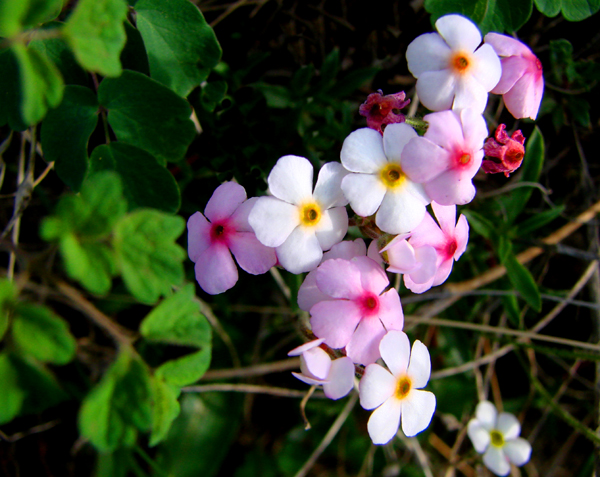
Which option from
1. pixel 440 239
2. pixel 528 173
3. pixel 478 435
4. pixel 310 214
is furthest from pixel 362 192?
pixel 478 435

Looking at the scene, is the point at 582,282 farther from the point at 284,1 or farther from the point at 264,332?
the point at 284,1

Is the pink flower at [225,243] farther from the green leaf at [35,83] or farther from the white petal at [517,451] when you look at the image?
the white petal at [517,451]

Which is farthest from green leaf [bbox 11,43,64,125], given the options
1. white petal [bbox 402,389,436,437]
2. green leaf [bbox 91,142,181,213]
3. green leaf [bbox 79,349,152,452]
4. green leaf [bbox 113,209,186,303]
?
white petal [bbox 402,389,436,437]

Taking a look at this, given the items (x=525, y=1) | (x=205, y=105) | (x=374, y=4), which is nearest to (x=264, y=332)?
(x=205, y=105)

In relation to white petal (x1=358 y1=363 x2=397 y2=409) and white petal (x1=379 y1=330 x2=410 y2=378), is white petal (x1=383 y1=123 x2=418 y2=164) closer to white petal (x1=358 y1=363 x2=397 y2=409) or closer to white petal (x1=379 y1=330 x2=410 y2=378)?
white petal (x1=379 y1=330 x2=410 y2=378)

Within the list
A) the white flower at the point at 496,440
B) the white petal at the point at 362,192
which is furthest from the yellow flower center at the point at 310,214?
the white flower at the point at 496,440

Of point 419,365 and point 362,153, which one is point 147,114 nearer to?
point 362,153

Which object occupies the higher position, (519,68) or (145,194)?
(519,68)
